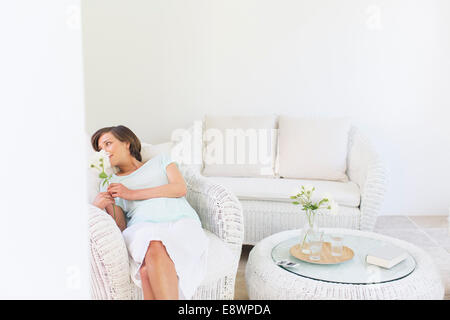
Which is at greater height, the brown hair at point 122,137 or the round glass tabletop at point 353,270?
the brown hair at point 122,137

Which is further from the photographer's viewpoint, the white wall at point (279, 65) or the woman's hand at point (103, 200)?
the white wall at point (279, 65)

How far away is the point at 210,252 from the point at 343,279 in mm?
488

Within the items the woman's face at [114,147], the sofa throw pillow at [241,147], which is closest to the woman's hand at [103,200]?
the woman's face at [114,147]

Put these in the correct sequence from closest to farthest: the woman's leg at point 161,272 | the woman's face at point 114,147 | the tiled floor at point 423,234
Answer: the woman's leg at point 161,272 < the woman's face at point 114,147 < the tiled floor at point 423,234

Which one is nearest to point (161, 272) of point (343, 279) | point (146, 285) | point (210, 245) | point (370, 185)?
point (146, 285)

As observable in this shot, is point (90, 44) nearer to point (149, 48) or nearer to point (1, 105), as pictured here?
point (149, 48)

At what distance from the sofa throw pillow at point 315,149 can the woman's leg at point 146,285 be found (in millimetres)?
1565

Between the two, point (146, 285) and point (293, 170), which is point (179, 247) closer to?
point (146, 285)

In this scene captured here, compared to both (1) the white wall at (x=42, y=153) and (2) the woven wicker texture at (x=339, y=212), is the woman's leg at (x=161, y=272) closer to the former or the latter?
(1) the white wall at (x=42, y=153)

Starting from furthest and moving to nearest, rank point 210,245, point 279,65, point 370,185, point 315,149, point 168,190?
1. point 279,65
2. point 315,149
3. point 370,185
4. point 168,190
5. point 210,245

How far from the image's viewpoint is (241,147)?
290 centimetres

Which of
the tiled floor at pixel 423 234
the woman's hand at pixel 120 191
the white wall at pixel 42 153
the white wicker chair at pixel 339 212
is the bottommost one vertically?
the tiled floor at pixel 423 234

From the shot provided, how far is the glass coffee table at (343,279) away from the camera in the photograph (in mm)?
1562

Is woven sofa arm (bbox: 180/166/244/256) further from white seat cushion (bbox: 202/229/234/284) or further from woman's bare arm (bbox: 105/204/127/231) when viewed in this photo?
woman's bare arm (bbox: 105/204/127/231)
